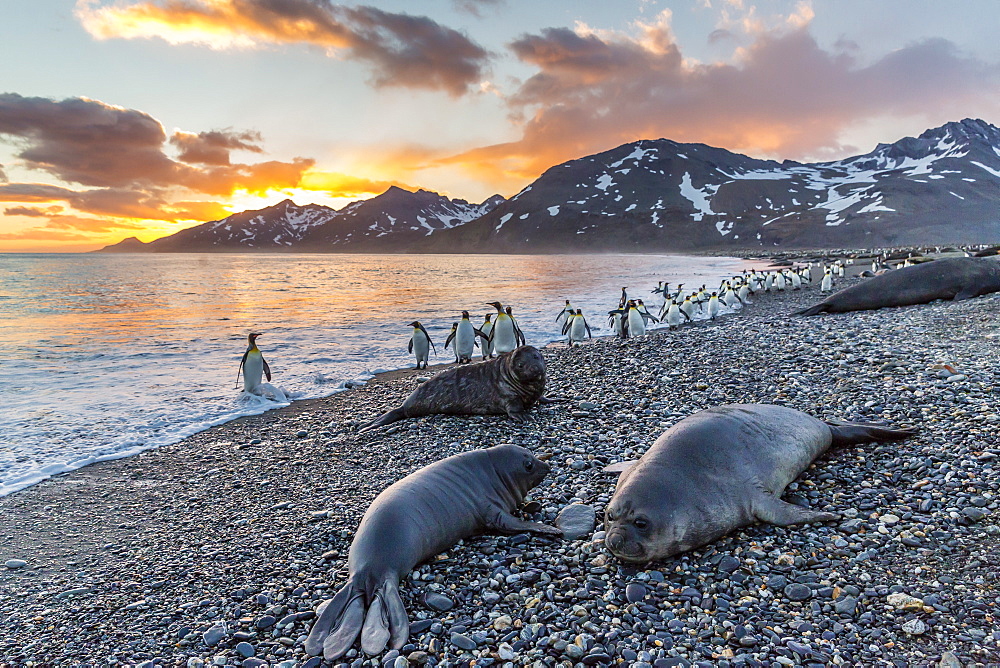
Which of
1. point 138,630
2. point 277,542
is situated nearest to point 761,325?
point 277,542

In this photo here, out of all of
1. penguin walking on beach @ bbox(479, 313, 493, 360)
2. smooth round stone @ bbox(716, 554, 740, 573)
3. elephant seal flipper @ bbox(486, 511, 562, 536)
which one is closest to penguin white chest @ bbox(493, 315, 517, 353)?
penguin walking on beach @ bbox(479, 313, 493, 360)

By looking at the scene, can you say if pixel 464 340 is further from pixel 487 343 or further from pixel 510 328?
pixel 510 328

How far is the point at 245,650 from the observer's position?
3.28 m

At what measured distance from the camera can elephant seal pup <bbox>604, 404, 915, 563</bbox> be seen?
3699mm

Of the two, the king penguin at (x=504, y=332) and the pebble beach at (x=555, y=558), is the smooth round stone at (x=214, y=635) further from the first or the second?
the king penguin at (x=504, y=332)

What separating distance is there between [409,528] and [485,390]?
3.86m

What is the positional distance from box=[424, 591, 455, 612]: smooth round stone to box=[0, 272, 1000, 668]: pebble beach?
0.01 metres

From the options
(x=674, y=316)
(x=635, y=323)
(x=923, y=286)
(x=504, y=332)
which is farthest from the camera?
(x=674, y=316)

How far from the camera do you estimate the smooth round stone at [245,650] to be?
10.7 ft

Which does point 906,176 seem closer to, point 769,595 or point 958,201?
point 958,201

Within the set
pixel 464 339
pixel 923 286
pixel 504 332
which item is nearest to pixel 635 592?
pixel 504 332

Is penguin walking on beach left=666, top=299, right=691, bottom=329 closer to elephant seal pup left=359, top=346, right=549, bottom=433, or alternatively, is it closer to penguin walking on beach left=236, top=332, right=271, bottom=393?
elephant seal pup left=359, top=346, right=549, bottom=433

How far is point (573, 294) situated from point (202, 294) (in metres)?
22.9

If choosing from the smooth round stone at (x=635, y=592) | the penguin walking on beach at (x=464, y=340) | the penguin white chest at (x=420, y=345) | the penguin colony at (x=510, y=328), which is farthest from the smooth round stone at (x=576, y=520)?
the penguin walking on beach at (x=464, y=340)
